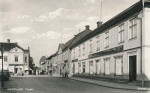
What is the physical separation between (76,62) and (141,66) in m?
28.4

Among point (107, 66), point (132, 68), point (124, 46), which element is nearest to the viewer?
point (132, 68)

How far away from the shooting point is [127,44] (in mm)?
23062

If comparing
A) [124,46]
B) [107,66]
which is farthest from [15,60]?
[124,46]

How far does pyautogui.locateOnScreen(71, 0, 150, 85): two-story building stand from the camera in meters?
20.0

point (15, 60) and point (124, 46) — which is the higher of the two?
point (124, 46)

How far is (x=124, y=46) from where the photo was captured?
2372 centimetres

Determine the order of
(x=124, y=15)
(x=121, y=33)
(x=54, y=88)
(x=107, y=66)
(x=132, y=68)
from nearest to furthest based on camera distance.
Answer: (x=54, y=88) → (x=132, y=68) → (x=124, y=15) → (x=121, y=33) → (x=107, y=66)

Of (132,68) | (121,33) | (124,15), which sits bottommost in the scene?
(132,68)

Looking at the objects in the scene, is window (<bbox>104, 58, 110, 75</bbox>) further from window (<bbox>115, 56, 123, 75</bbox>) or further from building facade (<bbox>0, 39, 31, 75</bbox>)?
building facade (<bbox>0, 39, 31, 75</bbox>)

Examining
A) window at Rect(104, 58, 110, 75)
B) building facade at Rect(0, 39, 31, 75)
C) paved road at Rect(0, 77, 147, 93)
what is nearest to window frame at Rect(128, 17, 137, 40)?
paved road at Rect(0, 77, 147, 93)

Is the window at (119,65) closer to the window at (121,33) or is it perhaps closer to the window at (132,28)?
the window at (121,33)

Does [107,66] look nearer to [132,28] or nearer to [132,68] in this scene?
[132,68]

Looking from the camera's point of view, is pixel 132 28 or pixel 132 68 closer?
pixel 132 28

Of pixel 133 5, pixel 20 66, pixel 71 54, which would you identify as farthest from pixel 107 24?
pixel 20 66
